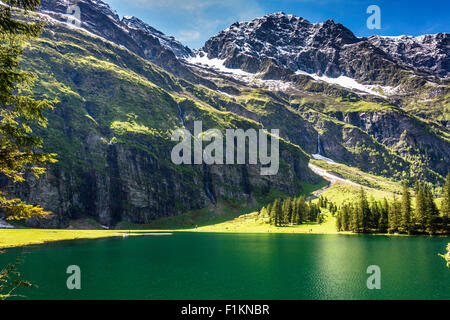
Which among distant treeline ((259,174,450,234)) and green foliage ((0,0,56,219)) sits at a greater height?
green foliage ((0,0,56,219))

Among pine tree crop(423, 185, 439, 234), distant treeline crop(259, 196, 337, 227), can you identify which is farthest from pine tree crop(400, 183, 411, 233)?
distant treeline crop(259, 196, 337, 227)

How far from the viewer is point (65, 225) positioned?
588ft

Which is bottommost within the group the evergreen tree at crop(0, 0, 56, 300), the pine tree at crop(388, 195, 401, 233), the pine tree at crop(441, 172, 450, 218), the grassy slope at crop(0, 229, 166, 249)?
the grassy slope at crop(0, 229, 166, 249)

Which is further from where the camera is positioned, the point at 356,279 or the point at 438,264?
the point at 438,264

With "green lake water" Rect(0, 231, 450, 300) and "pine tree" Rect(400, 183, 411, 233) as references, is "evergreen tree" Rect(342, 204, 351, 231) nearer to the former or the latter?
"pine tree" Rect(400, 183, 411, 233)

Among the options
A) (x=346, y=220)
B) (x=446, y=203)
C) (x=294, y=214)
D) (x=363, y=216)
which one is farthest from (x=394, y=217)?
(x=294, y=214)

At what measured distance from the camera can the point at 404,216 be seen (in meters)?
127

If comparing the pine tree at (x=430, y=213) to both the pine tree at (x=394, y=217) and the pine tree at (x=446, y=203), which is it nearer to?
the pine tree at (x=446, y=203)

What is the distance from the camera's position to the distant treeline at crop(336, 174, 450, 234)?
11906cm

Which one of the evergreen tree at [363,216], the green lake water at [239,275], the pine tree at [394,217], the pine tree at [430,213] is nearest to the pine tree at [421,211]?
the pine tree at [430,213]
